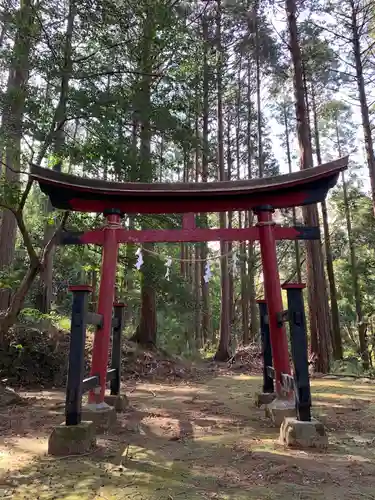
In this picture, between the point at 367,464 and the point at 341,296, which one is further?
the point at 341,296

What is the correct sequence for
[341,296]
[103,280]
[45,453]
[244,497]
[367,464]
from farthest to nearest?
[341,296]
[103,280]
[45,453]
[367,464]
[244,497]

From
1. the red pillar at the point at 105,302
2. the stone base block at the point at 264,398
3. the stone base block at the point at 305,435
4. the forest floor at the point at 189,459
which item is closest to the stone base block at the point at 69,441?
the forest floor at the point at 189,459

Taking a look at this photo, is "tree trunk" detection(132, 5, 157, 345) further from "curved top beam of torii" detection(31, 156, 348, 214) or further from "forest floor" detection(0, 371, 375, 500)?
"forest floor" detection(0, 371, 375, 500)

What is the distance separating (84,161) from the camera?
275 inches

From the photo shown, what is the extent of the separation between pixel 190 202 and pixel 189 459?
316cm

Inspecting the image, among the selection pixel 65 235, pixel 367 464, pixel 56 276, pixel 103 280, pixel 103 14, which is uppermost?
pixel 103 14

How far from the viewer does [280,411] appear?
15.4 feet

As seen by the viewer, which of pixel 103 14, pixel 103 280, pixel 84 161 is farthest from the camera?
pixel 84 161

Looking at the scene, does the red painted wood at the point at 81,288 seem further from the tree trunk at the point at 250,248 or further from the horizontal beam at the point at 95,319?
the tree trunk at the point at 250,248

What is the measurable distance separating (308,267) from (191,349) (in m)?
7.11

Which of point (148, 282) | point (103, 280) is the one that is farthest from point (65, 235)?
point (148, 282)

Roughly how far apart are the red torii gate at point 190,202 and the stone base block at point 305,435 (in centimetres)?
99

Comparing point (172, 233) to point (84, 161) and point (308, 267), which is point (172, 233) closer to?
point (84, 161)

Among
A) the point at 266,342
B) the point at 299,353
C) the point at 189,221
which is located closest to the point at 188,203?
the point at 189,221
